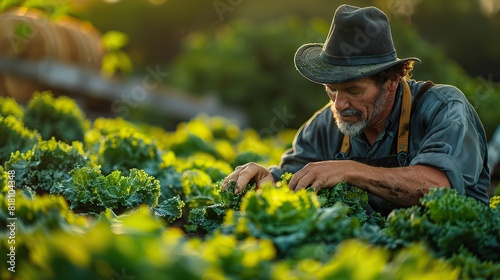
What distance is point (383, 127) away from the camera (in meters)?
4.98

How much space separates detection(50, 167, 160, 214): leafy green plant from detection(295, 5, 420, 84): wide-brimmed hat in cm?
118

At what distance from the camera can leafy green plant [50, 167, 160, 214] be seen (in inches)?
175

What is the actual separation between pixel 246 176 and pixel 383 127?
3.47ft

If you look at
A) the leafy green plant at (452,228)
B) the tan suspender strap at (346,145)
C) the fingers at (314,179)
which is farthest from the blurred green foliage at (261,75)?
the leafy green plant at (452,228)

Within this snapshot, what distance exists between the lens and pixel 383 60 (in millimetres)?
4672

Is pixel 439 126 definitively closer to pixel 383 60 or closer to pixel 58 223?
pixel 383 60

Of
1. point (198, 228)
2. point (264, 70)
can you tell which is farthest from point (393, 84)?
point (264, 70)

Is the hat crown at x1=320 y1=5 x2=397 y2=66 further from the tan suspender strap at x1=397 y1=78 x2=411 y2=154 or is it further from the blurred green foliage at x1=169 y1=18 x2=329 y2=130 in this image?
the blurred green foliage at x1=169 y1=18 x2=329 y2=130

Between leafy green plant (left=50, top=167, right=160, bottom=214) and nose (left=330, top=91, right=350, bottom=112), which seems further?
nose (left=330, top=91, right=350, bottom=112)

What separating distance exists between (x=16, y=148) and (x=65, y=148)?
630 millimetres

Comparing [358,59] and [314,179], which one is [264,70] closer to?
[358,59]

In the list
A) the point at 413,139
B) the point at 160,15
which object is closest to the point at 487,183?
the point at 413,139

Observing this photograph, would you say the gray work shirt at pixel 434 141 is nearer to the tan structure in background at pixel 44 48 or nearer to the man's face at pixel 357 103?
the man's face at pixel 357 103

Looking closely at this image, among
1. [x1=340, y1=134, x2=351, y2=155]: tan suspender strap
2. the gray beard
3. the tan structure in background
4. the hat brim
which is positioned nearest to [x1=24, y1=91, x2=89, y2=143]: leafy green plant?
[x1=340, y1=134, x2=351, y2=155]: tan suspender strap
